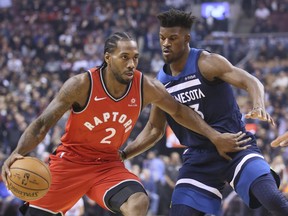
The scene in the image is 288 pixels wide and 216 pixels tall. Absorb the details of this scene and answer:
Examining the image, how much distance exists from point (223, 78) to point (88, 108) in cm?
116

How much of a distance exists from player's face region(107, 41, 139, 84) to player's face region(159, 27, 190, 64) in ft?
1.05

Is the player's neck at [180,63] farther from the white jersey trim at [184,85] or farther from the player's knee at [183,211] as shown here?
the player's knee at [183,211]

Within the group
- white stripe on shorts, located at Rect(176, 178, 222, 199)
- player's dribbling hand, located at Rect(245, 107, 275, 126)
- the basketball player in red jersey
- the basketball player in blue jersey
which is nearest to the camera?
player's dribbling hand, located at Rect(245, 107, 275, 126)

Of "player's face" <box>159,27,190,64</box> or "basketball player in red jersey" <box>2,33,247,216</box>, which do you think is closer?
"basketball player in red jersey" <box>2,33,247,216</box>

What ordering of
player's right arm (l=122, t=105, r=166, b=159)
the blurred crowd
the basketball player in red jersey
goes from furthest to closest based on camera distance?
the blurred crowd, player's right arm (l=122, t=105, r=166, b=159), the basketball player in red jersey

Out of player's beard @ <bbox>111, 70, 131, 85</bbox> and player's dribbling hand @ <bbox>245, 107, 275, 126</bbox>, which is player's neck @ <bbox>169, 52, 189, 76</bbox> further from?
player's dribbling hand @ <bbox>245, 107, 275, 126</bbox>

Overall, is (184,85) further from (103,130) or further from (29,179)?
(29,179)

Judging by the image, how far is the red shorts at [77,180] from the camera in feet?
18.4

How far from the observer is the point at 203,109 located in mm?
5594

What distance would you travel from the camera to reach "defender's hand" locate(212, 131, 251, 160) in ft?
17.6

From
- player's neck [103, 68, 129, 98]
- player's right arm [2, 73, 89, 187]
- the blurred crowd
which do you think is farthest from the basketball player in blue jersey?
the blurred crowd

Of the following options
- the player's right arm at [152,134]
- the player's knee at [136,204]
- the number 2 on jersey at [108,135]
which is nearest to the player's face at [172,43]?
the player's right arm at [152,134]

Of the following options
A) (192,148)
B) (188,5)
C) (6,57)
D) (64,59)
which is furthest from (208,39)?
(192,148)

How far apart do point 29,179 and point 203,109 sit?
1.59 meters
